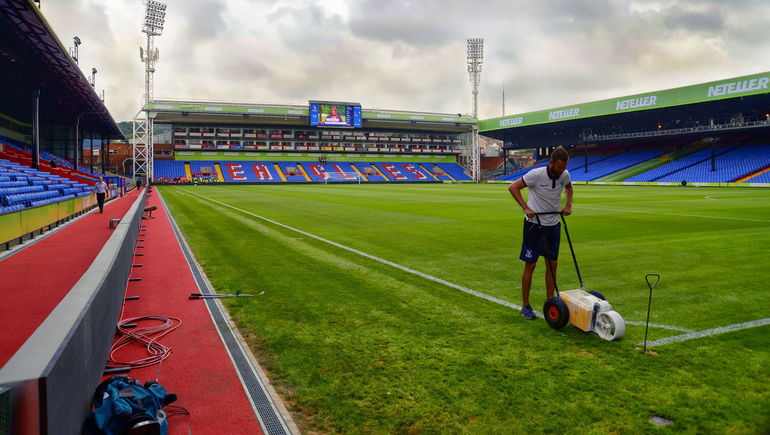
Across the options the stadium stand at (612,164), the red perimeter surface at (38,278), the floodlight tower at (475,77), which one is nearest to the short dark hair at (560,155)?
the red perimeter surface at (38,278)

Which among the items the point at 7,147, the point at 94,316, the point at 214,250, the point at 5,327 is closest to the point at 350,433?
the point at 94,316

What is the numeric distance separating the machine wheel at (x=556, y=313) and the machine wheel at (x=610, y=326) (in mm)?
319

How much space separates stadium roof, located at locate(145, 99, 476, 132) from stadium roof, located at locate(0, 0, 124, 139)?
69.1ft

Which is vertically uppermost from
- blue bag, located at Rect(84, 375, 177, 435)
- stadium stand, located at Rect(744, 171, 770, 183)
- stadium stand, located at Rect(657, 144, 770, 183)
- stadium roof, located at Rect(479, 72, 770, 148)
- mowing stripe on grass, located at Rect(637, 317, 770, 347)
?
stadium roof, located at Rect(479, 72, 770, 148)

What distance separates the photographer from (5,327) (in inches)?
197

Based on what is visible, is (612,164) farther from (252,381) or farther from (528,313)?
(252,381)

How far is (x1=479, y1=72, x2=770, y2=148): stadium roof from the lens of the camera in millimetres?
44000

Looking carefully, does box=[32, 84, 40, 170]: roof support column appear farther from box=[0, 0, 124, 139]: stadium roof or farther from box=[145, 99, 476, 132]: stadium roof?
box=[145, 99, 476, 132]: stadium roof

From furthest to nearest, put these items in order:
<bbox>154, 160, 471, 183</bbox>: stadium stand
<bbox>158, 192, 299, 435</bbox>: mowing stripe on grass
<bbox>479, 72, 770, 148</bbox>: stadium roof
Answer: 1. <bbox>154, 160, 471, 183</bbox>: stadium stand
2. <bbox>479, 72, 770, 148</bbox>: stadium roof
3. <bbox>158, 192, 299, 435</bbox>: mowing stripe on grass

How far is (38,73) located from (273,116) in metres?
47.7

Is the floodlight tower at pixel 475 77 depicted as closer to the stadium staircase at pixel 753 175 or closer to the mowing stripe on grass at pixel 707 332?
the stadium staircase at pixel 753 175

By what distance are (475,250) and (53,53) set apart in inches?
926

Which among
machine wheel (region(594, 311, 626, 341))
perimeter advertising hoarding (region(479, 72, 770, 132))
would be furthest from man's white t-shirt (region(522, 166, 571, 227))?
perimeter advertising hoarding (region(479, 72, 770, 132))

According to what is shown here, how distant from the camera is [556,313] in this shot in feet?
15.4
